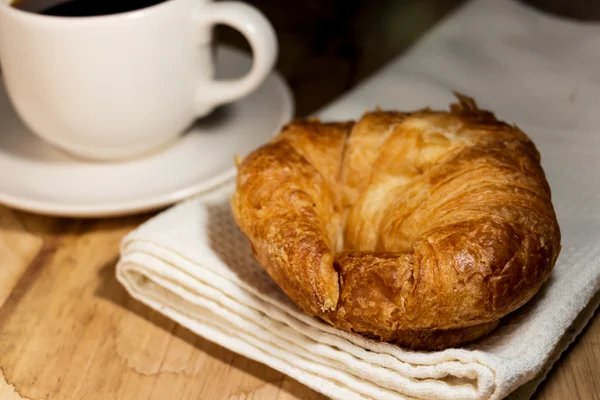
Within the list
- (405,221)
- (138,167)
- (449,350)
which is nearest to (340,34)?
(138,167)

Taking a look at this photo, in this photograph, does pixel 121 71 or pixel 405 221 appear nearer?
pixel 405 221

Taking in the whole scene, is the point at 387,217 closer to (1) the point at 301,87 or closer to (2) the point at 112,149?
(2) the point at 112,149

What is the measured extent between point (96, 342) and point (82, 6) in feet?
1.68

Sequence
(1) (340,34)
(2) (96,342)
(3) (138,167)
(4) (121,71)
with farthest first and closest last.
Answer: (1) (340,34) < (3) (138,167) < (4) (121,71) < (2) (96,342)

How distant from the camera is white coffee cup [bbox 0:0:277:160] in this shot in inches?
38.2

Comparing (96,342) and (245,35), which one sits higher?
(245,35)

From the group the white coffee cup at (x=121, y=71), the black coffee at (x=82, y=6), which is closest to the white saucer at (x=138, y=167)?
the white coffee cup at (x=121, y=71)

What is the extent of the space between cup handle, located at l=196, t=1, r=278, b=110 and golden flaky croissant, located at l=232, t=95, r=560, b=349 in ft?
0.68

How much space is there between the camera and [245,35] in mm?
1084

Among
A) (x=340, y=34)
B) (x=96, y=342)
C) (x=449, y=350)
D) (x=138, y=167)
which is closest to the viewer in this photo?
(x=449, y=350)

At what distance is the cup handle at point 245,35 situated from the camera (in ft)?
3.48

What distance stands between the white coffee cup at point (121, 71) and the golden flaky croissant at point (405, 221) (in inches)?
9.4

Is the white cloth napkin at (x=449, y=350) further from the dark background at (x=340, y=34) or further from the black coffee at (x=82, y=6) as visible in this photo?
the black coffee at (x=82, y=6)

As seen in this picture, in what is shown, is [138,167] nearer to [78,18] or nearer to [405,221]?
[78,18]
